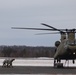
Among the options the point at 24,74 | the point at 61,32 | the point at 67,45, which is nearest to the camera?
the point at 24,74

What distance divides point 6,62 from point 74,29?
10444mm

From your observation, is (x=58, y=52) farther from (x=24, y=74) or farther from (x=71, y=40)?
(x=24, y=74)

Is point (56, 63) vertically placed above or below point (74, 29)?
below

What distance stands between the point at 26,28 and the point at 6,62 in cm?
753

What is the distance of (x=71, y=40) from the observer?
48.9 meters

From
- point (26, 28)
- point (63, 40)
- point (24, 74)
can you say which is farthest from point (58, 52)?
point (24, 74)

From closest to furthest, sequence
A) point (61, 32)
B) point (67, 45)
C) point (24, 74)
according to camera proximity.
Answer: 1. point (24, 74)
2. point (67, 45)
3. point (61, 32)

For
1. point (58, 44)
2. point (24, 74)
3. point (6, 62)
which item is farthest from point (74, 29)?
point (24, 74)

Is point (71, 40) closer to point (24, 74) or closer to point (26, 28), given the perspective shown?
point (26, 28)

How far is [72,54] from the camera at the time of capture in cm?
4931

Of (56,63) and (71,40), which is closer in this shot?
(71,40)

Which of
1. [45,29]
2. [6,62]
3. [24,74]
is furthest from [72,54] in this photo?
[24,74]

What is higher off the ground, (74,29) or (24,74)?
(74,29)

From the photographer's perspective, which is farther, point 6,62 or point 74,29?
point 6,62
